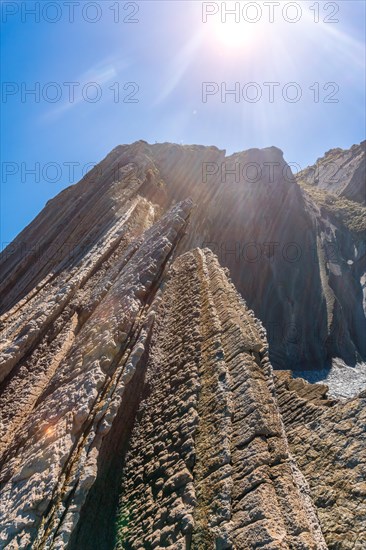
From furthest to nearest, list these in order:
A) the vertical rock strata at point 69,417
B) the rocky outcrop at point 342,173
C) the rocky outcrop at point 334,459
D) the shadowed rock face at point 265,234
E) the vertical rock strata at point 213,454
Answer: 1. the rocky outcrop at point 342,173
2. the shadowed rock face at point 265,234
3. the rocky outcrop at point 334,459
4. the vertical rock strata at point 69,417
5. the vertical rock strata at point 213,454

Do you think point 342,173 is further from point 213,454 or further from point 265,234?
point 213,454

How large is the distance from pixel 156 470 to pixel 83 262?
17.3ft

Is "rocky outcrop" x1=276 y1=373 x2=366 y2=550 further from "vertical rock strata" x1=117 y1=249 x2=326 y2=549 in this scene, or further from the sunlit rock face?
"vertical rock strata" x1=117 y1=249 x2=326 y2=549

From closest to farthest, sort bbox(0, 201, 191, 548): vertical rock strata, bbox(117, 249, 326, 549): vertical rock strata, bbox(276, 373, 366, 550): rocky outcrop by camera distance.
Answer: bbox(117, 249, 326, 549): vertical rock strata, bbox(0, 201, 191, 548): vertical rock strata, bbox(276, 373, 366, 550): rocky outcrop

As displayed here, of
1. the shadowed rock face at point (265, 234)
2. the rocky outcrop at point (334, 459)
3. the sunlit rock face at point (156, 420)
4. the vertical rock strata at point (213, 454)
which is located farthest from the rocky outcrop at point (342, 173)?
the vertical rock strata at point (213, 454)

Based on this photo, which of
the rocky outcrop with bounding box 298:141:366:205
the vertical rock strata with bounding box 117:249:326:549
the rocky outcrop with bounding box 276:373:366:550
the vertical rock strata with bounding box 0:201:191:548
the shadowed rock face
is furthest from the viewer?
the rocky outcrop with bounding box 298:141:366:205

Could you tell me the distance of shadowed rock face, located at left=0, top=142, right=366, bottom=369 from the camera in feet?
49.6

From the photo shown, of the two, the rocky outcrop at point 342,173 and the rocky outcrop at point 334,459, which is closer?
the rocky outcrop at point 334,459

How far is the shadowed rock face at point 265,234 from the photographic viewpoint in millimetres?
15125

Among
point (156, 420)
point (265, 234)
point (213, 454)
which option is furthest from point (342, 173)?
point (213, 454)

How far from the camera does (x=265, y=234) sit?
71.2 ft

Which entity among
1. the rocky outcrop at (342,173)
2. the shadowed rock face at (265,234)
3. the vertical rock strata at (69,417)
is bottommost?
the vertical rock strata at (69,417)

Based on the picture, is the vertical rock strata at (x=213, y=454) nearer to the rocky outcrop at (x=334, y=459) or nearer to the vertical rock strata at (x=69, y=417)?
the rocky outcrop at (x=334, y=459)

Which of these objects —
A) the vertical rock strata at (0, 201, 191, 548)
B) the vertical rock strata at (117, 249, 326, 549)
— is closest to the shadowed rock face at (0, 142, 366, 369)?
the vertical rock strata at (0, 201, 191, 548)
